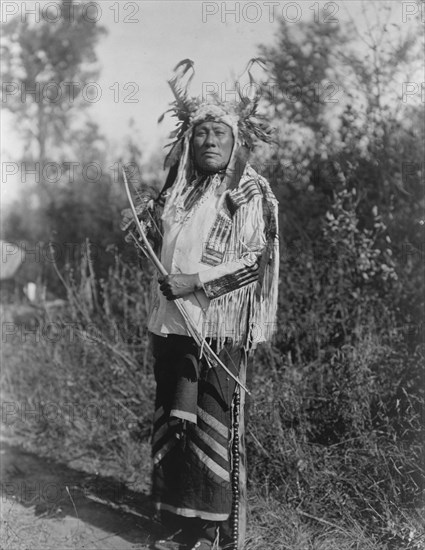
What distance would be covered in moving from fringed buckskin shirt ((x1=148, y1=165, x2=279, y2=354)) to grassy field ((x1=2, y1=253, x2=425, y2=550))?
1032 millimetres

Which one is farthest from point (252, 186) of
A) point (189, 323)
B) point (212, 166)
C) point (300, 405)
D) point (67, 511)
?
point (67, 511)

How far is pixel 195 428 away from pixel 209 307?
0.60 meters

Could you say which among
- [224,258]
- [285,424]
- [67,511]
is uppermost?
[224,258]

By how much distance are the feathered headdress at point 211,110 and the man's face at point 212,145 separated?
5 centimetres

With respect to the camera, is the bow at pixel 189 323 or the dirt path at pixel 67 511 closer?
the bow at pixel 189 323

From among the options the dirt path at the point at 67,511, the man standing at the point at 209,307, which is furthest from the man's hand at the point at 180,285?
the dirt path at the point at 67,511

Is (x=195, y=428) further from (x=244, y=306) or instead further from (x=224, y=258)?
(x=224, y=258)

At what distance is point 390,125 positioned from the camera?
17.0 feet

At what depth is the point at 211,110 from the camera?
10.4 feet

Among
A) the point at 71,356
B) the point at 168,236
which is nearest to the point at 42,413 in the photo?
the point at 71,356

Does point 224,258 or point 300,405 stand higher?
point 224,258

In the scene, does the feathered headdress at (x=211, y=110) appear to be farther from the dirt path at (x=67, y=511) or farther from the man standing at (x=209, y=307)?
the dirt path at (x=67, y=511)

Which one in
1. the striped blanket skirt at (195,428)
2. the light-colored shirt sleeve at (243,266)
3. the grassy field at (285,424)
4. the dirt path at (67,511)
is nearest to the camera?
the light-colored shirt sleeve at (243,266)

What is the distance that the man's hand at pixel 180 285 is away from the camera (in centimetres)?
297
